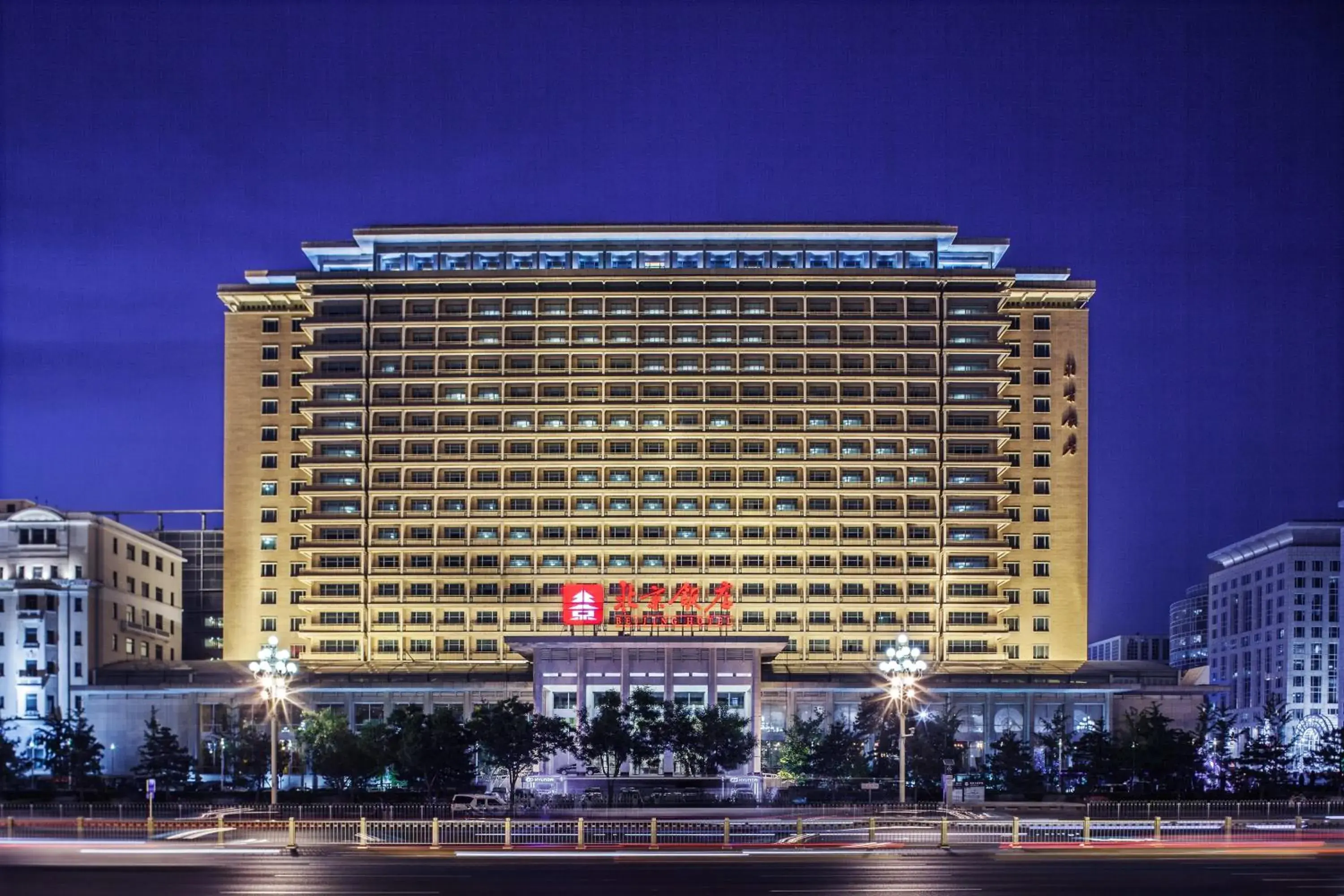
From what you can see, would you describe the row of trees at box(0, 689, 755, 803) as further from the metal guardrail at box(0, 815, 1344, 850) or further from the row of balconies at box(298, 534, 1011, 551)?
the metal guardrail at box(0, 815, 1344, 850)

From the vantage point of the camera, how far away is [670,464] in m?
126

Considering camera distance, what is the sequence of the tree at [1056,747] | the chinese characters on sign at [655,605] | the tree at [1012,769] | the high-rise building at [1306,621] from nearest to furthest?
the tree at [1012,769]
the tree at [1056,747]
the chinese characters on sign at [655,605]
the high-rise building at [1306,621]

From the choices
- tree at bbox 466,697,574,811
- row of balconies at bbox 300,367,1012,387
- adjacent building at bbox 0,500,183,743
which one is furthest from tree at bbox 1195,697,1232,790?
adjacent building at bbox 0,500,183,743

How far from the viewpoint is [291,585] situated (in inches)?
5039

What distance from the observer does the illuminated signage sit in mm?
105938

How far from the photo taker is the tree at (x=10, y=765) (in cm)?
9756

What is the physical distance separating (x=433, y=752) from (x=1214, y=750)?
183 feet

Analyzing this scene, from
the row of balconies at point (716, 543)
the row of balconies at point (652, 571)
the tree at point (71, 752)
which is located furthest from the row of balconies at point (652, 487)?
the tree at point (71, 752)

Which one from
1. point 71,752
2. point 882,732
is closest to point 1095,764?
point 882,732

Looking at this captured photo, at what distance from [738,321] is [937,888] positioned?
91424 millimetres

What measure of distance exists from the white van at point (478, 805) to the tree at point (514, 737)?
6.50 m

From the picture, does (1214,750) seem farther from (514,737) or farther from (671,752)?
(514,737)

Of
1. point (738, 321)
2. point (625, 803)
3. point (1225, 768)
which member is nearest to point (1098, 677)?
point (1225, 768)

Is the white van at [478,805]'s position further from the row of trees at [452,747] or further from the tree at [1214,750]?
the tree at [1214,750]
